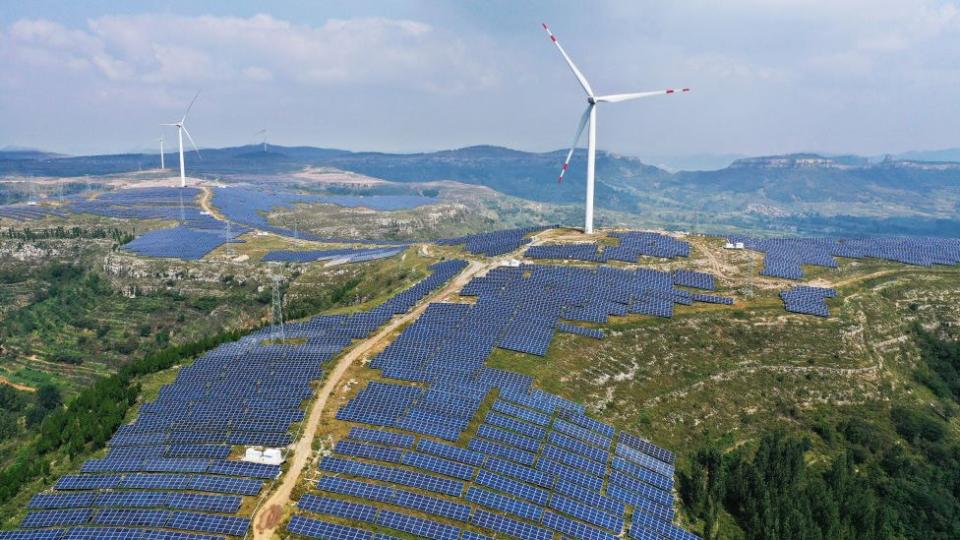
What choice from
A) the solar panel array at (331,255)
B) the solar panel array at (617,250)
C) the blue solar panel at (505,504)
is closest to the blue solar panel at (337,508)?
the blue solar panel at (505,504)

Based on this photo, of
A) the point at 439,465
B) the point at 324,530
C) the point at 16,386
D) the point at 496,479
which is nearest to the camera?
the point at 324,530

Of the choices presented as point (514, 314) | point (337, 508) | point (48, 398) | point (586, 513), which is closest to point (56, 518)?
point (337, 508)

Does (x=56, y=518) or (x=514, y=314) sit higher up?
(x=514, y=314)

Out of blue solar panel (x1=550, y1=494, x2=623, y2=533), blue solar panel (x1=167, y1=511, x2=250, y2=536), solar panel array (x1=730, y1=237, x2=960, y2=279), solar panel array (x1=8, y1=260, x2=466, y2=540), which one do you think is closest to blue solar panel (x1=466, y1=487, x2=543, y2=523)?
blue solar panel (x1=550, y1=494, x2=623, y2=533)

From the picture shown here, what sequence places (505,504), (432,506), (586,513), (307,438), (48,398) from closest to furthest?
(432,506)
(505,504)
(586,513)
(307,438)
(48,398)

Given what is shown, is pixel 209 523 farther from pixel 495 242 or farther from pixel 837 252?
pixel 837 252

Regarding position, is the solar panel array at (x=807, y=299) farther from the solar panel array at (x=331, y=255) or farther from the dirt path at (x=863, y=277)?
the solar panel array at (x=331, y=255)

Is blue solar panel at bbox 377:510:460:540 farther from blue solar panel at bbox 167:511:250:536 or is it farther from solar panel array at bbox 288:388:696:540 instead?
blue solar panel at bbox 167:511:250:536
